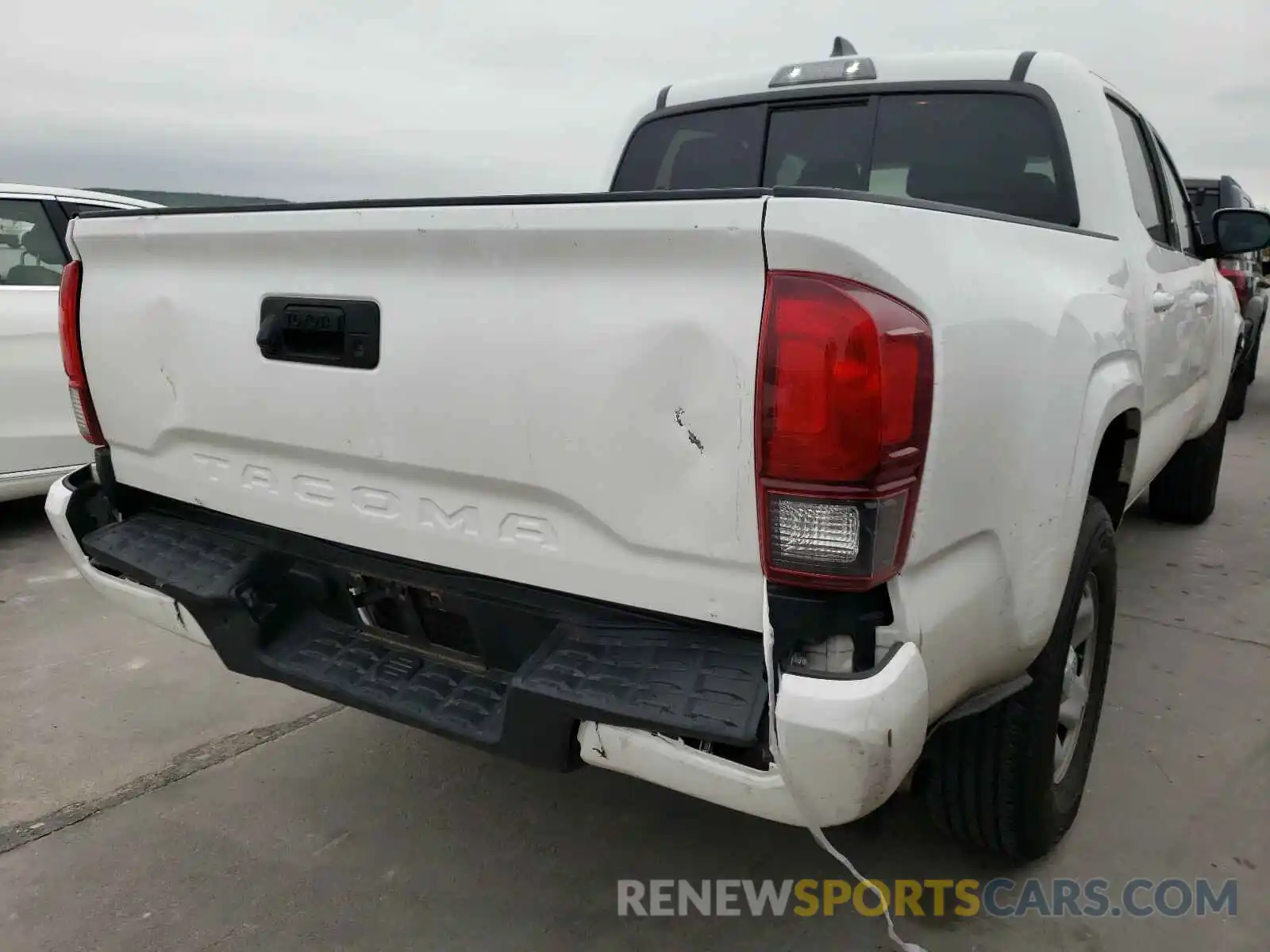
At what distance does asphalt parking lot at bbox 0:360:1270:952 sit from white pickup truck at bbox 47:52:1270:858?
11.5 inches

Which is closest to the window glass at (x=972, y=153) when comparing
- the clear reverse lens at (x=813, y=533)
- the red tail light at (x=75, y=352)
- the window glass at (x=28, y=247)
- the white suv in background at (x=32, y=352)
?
the clear reverse lens at (x=813, y=533)

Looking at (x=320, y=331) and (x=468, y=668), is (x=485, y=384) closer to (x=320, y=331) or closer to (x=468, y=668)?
(x=320, y=331)

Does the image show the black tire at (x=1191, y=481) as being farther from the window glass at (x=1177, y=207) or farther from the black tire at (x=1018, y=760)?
the black tire at (x=1018, y=760)

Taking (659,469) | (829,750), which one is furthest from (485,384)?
(829,750)

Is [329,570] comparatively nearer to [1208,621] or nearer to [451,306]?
[451,306]

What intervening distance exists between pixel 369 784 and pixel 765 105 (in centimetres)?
254

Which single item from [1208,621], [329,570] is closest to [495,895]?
[329,570]

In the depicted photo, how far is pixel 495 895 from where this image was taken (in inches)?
89.7

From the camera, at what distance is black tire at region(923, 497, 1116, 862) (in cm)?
204

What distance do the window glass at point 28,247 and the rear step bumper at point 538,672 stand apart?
306 centimetres

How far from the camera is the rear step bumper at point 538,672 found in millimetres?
1499

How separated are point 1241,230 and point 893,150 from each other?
5.66 ft

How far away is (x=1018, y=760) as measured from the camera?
204 centimetres

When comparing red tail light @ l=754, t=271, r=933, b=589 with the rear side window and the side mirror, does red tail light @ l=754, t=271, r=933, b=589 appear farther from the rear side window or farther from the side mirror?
the side mirror
